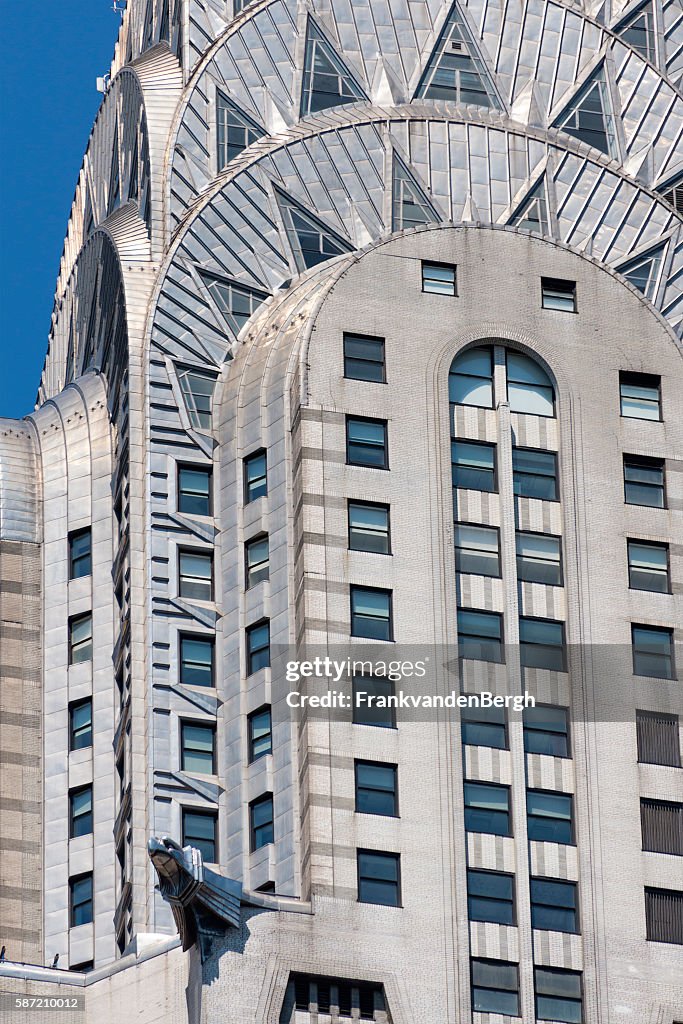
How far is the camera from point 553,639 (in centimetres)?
10538

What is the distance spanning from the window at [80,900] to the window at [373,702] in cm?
1459

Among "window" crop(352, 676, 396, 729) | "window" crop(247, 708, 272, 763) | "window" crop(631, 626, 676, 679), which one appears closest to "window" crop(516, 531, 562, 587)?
"window" crop(631, 626, 676, 679)

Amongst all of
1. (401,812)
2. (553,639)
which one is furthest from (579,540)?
(401,812)

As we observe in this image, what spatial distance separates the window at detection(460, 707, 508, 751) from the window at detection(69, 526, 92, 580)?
19.6m

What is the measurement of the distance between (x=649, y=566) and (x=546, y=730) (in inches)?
314

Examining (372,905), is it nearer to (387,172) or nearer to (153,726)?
(153,726)

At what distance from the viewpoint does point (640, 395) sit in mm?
111125

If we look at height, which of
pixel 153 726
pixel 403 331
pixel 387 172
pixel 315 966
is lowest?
pixel 315 966

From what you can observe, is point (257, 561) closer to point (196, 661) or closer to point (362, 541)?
point (196, 661)

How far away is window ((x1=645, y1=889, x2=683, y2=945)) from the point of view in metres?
100

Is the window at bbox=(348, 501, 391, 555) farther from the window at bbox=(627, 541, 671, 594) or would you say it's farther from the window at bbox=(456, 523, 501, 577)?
the window at bbox=(627, 541, 671, 594)

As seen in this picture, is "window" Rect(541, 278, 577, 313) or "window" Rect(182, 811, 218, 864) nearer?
"window" Rect(182, 811, 218, 864)

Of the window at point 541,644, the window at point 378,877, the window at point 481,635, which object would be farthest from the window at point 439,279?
the window at point 378,877

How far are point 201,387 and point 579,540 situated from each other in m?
16.1
